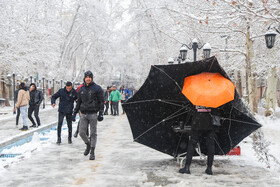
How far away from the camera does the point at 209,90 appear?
20.2 ft

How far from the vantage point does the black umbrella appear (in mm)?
6715

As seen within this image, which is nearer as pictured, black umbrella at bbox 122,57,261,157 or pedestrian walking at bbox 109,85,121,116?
black umbrella at bbox 122,57,261,157

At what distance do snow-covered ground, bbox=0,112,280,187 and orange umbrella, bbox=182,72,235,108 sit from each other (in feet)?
4.50

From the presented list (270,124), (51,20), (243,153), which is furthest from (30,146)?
(51,20)

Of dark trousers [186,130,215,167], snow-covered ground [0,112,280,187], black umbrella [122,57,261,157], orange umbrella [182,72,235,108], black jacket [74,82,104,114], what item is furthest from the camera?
black jacket [74,82,104,114]

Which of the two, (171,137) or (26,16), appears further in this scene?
(26,16)

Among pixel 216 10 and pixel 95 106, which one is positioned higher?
pixel 216 10

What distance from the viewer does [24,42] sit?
28.1 meters

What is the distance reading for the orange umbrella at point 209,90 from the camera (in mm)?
6098

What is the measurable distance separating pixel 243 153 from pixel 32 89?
8.28m

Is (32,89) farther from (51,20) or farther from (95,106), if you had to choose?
(51,20)

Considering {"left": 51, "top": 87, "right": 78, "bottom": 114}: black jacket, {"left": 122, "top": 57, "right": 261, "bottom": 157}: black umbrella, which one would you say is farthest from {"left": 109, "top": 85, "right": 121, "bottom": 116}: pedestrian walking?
{"left": 122, "top": 57, "right": 261, "bottom": 157}: black umbrella

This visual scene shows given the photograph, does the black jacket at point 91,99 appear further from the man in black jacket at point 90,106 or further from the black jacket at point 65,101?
the black jacket at point 65,101

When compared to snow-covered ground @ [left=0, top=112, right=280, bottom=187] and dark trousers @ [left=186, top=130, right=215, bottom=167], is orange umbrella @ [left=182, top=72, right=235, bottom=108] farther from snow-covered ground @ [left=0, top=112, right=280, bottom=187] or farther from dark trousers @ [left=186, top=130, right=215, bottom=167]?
snow-covered ground @ [left=0, top=112, right=280, bottom=187]
